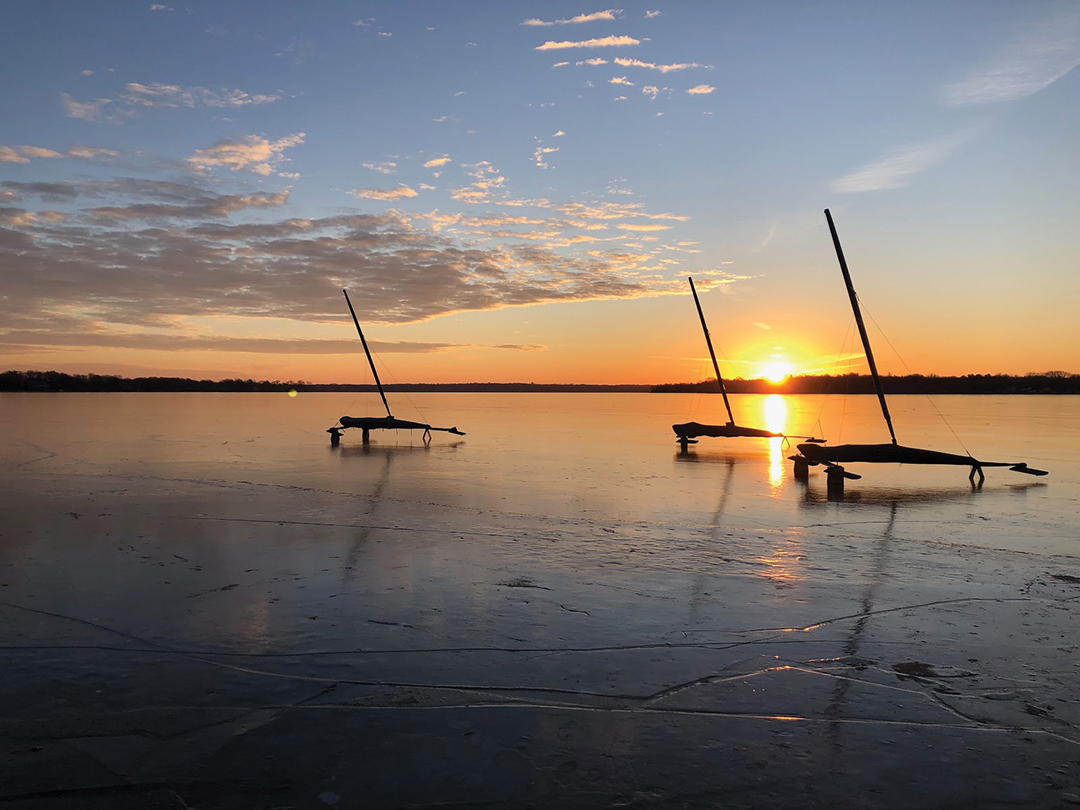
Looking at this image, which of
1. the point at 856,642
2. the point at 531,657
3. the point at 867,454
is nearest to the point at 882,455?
the point at 867,454

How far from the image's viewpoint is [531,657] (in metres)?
7.77

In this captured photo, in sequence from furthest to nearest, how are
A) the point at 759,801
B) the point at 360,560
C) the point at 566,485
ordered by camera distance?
the point at 566,485 < the point at 360,560 < the point at 759,801

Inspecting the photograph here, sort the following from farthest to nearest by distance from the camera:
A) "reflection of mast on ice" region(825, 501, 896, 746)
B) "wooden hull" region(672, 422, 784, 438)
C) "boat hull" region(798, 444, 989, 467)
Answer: "wooden hull" region(672, 422, 784, 438) < "boat hull" region(798, 444, 989, 467) < "reflection of mast on ice" region(825, 501, 896, 746)

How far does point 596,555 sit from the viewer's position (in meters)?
13.1

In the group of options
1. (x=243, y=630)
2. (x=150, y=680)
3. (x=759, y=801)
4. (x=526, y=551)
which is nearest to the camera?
(x=759, y=801)

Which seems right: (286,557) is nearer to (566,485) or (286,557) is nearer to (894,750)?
(894,750)

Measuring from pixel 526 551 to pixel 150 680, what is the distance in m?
7.29

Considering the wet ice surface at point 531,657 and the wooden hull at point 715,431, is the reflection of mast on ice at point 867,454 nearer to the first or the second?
the wet ice surface at point 531,657

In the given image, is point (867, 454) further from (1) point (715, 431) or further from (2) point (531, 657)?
(2) point (531, 657)

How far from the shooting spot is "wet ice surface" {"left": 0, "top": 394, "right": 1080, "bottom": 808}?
17.2ft

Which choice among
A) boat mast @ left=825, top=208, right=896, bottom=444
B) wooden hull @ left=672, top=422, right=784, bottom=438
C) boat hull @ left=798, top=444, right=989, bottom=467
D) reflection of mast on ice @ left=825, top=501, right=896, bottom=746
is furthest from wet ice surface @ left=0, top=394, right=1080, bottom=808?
wooden hull @ left=672, top=422, right=784, bottom=438

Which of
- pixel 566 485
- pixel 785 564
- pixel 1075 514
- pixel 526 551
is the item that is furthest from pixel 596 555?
pixel 1075 514

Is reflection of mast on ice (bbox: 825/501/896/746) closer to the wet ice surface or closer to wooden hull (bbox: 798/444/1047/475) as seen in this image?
the wet ice surface

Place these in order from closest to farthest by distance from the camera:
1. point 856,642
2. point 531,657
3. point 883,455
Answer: point 531,657
point 856,642
point 883,455
